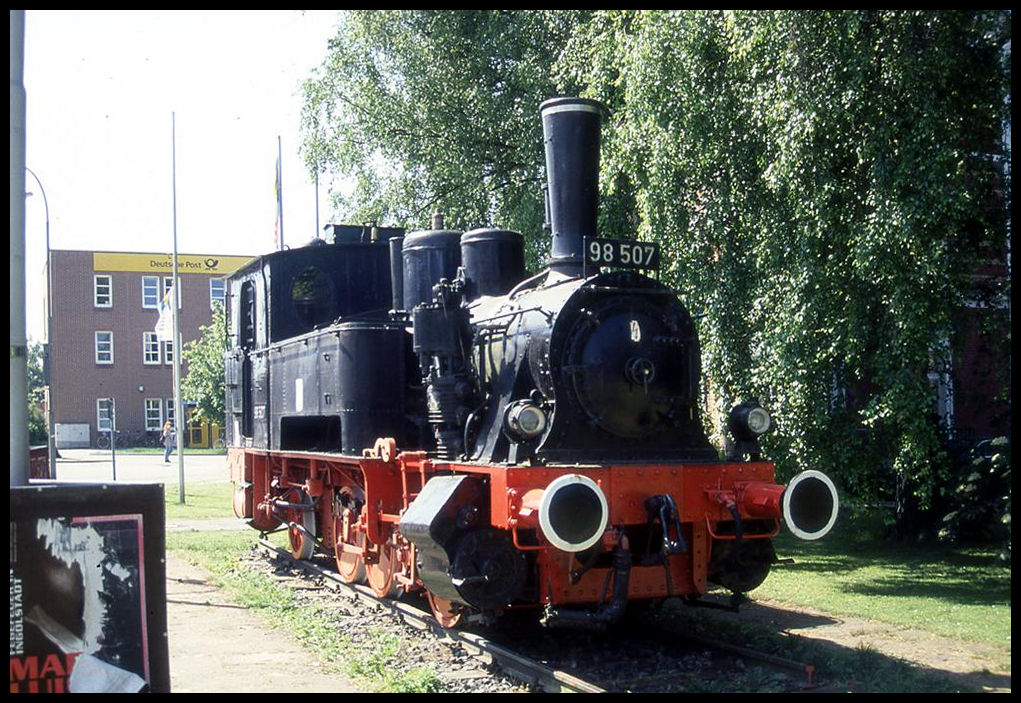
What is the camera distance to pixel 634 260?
8039mm

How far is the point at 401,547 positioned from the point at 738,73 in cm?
595

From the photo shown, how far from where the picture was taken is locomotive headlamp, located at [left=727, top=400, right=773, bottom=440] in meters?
8.05

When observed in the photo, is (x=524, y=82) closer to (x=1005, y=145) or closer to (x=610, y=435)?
(x=1005, y=145)

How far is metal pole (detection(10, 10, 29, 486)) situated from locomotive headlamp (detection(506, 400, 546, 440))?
3223 mm

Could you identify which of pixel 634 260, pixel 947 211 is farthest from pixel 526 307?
pixel 947 211

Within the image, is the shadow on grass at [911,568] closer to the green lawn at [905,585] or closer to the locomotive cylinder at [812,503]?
the green lawn at [905,585]

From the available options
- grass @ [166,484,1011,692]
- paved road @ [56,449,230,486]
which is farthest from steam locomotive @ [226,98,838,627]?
paved road @ [56,449,230,486]

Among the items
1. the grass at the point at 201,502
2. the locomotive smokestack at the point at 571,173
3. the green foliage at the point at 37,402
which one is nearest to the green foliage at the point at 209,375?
the green foliage at the point at 37,402

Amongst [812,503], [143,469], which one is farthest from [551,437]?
[143,469]

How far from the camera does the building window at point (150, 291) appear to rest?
5178 centimetres

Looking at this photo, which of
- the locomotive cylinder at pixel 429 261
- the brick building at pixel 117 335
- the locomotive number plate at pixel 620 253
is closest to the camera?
the locomotive number plate at pixel 620 253

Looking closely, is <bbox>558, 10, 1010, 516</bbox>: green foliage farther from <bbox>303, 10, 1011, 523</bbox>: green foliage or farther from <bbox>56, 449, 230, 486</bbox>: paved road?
<bbox>56, 449, 230, 486</bbox>: paved road

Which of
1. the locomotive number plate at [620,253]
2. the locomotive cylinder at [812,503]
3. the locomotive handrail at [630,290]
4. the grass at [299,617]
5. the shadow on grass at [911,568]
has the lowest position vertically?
the shadow on grass at [911,568]

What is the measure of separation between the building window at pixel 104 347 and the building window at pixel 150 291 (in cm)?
236
